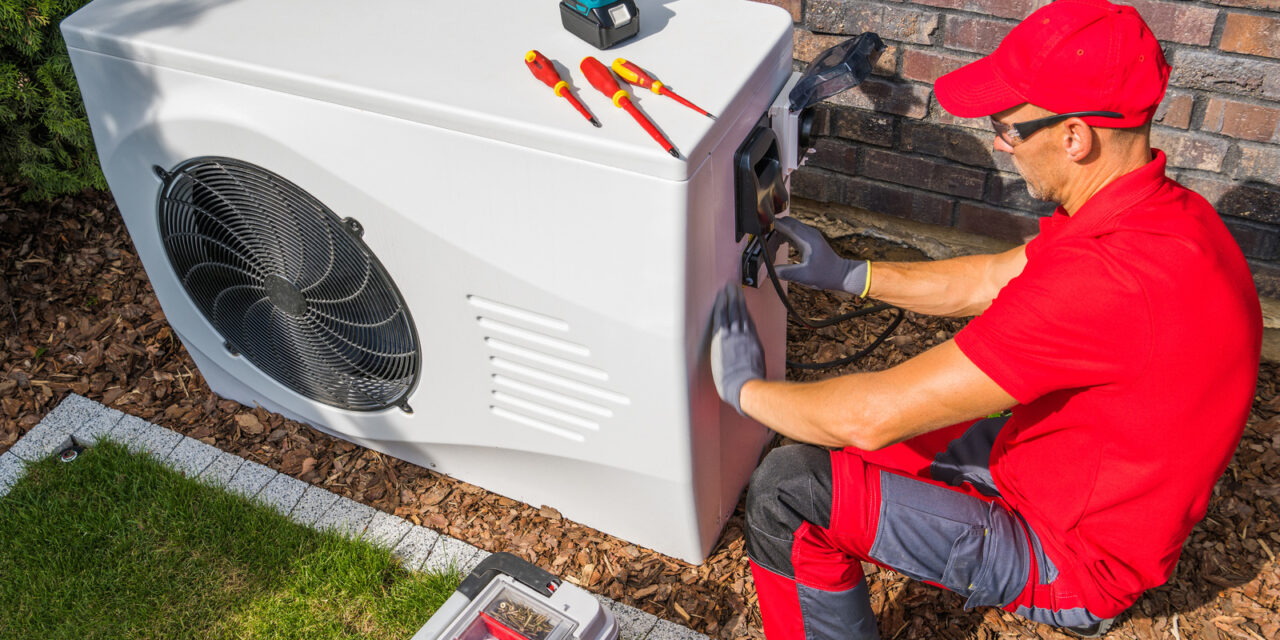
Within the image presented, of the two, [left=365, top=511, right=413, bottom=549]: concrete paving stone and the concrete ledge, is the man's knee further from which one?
the concrete ledge

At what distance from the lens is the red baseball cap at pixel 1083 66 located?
4.65 ft

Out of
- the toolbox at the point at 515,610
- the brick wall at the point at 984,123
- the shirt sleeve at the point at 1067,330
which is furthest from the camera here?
the brick wall at the point at 984,123

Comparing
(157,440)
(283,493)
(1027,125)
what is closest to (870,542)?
(1027,125)

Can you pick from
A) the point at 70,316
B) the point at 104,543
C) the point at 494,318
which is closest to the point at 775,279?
the point at 494,318

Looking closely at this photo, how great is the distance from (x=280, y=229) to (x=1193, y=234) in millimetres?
1579

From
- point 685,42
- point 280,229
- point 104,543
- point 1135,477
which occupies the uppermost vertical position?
point 685,42

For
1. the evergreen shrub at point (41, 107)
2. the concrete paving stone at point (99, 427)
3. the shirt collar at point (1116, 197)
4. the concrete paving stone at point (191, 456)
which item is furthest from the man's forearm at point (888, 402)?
the evergreen shrub at point (41, 107)

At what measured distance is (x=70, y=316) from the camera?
2.87m

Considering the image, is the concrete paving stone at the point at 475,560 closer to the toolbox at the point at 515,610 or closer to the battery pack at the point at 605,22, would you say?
the toolbox at the point at 515,610

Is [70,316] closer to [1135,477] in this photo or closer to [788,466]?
[788,466]

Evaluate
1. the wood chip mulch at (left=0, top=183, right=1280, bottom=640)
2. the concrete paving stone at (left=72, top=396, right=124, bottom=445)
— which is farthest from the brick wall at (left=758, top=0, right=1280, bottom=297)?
the concrete paving stone at (left=72, top=396, right=124, bottom=445)

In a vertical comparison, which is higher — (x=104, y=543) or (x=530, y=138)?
(x=530, y=138)

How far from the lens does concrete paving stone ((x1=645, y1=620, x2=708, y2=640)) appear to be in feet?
6.64

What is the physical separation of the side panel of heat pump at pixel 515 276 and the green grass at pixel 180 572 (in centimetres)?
32
